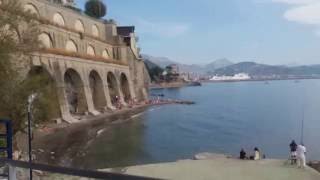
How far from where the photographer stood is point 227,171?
27531 millimetres

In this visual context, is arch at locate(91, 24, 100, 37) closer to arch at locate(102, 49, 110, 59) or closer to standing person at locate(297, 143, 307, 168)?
arch at locate(102, 49, 110, 59)

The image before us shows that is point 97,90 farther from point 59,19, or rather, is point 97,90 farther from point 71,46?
point 59,19

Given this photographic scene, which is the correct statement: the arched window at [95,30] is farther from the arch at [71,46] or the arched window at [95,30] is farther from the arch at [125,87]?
the arch at [71,46]

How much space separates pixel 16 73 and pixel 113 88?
6222 cm

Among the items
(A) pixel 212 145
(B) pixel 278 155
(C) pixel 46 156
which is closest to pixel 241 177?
(C) pixel 46 156

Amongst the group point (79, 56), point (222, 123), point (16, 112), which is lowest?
point (222, 123)

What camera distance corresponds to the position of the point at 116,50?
95250mm

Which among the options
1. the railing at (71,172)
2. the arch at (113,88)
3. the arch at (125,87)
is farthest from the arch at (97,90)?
the railing at (71,172)

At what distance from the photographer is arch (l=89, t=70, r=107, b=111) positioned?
79312mm

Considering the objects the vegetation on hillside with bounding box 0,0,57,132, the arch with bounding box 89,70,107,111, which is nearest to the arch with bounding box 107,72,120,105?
the arch with bounding box 89,70,107,111

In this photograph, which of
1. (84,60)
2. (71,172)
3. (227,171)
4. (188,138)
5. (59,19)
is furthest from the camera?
(59,19)

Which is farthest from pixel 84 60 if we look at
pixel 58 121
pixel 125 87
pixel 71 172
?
pixel 71 172

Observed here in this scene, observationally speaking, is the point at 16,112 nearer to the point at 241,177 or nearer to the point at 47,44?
the point at 241,177

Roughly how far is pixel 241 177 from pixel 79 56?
46639mm
